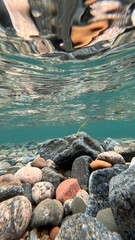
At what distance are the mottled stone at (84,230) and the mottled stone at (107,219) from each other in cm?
23

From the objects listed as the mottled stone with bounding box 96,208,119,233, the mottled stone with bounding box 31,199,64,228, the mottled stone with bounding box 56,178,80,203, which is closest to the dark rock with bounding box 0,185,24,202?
the mottled stone with bounding box 31,199,64,228

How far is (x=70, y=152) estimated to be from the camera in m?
4.72

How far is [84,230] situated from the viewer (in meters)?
2.12

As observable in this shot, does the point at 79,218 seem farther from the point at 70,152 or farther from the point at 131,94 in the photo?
the point at 131,94

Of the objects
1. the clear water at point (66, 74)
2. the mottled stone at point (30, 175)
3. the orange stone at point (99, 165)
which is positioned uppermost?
the clear water at point (66, 74)

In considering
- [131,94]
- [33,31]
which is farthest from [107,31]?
[131,94]

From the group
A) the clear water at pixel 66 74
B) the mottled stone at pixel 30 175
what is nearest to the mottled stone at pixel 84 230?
the mottled stone at pixel 30 175

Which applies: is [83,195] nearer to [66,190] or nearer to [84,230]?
[66,190]

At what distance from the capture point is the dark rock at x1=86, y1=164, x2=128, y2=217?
2.84 meters

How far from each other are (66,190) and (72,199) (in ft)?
0.91

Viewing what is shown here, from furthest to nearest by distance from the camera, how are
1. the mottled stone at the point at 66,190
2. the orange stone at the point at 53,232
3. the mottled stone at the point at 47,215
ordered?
the mottled stone at the point at 66,190 < the mottled stone at the point at 47,215 < the orange stone at the point at 53,232

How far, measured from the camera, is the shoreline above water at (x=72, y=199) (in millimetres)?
2148

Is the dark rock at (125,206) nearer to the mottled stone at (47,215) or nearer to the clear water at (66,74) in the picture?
the mottled stone at (47,215)

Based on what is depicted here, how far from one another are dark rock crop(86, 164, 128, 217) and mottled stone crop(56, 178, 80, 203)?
672mm
